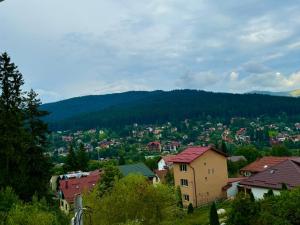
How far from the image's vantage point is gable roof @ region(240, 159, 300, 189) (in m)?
44.9

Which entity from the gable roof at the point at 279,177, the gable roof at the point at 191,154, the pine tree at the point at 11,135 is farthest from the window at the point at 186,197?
the pine tree at the point at 11,135

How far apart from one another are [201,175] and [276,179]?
13.5 metres

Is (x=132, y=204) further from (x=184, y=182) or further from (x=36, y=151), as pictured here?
(x=184, y=182)

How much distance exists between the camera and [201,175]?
190 feet

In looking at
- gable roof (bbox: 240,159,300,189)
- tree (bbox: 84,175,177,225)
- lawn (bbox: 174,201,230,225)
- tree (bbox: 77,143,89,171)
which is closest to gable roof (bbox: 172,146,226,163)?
lawn (bbox: 174,201,230,225)

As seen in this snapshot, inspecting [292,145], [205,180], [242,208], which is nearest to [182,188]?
[205,180]

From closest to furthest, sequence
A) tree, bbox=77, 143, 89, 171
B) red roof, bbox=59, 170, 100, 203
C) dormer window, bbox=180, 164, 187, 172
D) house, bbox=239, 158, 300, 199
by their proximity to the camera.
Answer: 1. house, bbox=239, 158, 300, 199
2. dormer window, bbox=180, 164, 187, 172
3. red roof, bbox=59, 170, 100, 203
4. tree, bbox=77, 143, 89, 171

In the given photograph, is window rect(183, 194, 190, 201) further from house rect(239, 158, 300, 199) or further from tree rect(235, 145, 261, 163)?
tree rect(235, 145, 261, 163)

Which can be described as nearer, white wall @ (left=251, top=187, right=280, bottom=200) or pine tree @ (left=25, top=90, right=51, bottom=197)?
pine tree @ (left=25, top=90, right=51, bottom=197)

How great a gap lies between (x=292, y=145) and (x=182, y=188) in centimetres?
11920

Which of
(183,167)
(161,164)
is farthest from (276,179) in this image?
(161,164)

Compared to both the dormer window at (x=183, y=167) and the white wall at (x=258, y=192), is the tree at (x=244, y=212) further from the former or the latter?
the dormer window at (x=183, y=167)

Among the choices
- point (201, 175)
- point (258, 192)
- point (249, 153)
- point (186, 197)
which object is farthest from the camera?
point (249, 153)

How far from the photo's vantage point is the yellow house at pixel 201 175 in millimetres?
57656
